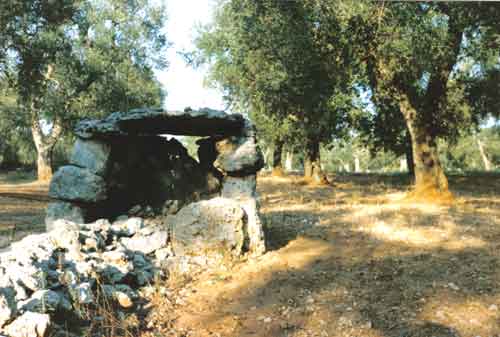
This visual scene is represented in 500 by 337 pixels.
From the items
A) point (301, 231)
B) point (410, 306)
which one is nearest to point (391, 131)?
point (301, 231)

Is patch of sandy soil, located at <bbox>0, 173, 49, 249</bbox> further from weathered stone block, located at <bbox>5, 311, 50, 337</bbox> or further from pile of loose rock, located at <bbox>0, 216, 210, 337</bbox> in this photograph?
weathered stone block, located at <bbox>5, 311, 50, 337</bbox>

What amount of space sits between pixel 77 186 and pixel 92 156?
76cm

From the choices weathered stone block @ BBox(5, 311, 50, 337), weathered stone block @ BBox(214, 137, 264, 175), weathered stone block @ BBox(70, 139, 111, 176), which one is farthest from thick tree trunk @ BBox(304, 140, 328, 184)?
weathered stone block @ BBox(5, 311, 50, 337)

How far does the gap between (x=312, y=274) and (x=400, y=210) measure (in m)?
6.09

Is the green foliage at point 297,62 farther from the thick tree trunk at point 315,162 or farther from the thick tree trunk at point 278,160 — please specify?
the thick tree trunk at point 278,160

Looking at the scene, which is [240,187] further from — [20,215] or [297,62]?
[20,215]

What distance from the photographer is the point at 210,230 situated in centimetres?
777

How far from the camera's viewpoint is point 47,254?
604 cm

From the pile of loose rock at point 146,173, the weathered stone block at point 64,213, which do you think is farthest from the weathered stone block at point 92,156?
the weathered stone block at point 64,213

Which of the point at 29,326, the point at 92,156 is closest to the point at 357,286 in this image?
the point at 29,326

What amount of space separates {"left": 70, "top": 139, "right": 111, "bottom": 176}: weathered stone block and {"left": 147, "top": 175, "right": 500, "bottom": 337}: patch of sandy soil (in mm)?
3913

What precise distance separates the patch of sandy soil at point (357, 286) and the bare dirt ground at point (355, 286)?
0.01 meters

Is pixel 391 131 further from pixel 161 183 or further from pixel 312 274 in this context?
pixel 312 274

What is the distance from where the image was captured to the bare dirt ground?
16.6ft
